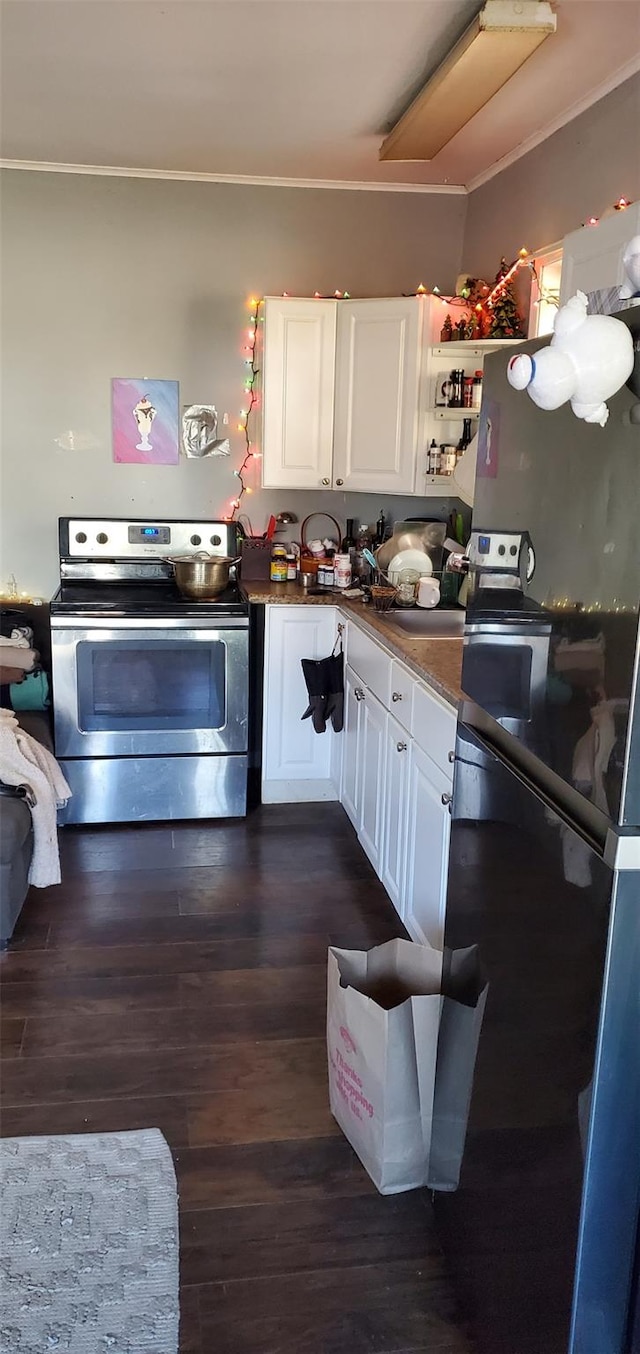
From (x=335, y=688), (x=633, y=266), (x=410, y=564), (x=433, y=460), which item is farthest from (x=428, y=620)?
(x=633, y=266)

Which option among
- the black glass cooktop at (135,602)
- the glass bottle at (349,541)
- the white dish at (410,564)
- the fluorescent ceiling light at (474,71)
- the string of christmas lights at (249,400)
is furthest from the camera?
the glass bottle at (349,541)

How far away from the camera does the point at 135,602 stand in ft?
12.5

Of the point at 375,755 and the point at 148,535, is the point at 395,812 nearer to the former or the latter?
the point at 375,755

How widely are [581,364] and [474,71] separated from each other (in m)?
2.01

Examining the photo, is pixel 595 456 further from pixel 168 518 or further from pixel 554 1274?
pixel 168 518

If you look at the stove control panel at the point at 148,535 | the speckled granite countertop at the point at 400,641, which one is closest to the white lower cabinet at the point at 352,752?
the speckled granite countertop at the point at 400,641

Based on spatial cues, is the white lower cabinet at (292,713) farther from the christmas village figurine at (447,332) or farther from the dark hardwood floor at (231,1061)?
the christmas village figurine at (447,332)

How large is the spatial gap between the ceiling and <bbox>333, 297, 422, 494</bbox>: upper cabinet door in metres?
0.60

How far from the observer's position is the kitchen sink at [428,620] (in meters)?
3.42

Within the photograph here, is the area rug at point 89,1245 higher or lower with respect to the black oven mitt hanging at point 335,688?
lower

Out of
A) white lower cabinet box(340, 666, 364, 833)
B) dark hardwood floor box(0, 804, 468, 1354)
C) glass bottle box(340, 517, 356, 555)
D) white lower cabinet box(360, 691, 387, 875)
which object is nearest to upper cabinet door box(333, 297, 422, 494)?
glass bottle box(340, 517, 356, 555)

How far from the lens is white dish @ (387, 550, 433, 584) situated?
3.85 m

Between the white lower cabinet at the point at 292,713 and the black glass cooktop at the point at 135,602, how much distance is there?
203mm

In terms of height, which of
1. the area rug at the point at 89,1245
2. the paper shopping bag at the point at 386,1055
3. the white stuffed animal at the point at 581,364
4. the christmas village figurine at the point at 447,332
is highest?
the christmas village figurine at the point at 447,332
